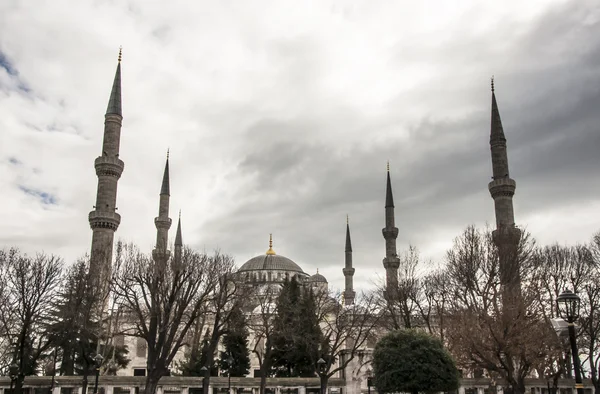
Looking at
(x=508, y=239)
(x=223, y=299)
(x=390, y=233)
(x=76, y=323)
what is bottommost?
(x=76, y=323)

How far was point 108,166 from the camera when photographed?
46.5 m

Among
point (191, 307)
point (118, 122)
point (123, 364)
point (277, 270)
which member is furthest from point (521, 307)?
point (277, 270)

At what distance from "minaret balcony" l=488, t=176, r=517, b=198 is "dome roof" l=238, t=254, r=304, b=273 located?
4960 centimetres

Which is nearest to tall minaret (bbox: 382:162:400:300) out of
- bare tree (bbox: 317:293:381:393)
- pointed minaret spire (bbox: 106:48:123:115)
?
bare tree (bbox: 317:293:381:393)

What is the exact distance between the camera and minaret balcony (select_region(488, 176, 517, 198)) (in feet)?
147

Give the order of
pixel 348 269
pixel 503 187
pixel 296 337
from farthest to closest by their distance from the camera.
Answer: pixel 348 269 → pixel 503 187 → pixel 296 337

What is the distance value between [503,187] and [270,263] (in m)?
51.5

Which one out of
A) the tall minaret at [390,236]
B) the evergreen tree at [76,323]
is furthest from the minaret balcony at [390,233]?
the evergreen tree at [76,323]

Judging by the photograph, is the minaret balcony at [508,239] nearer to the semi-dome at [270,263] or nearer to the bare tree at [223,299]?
the bare tree at [223,299]

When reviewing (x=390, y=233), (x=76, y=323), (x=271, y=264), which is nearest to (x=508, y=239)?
(x=76, y=323)

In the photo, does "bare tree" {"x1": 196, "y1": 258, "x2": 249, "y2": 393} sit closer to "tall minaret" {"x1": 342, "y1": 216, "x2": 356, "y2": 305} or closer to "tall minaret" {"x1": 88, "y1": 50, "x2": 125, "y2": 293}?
"tall minaret" {"x1": 88, "y1": 50, "x2": 125, "y2": 293}

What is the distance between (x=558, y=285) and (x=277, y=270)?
59175mm

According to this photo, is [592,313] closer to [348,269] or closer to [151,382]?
[151,382]

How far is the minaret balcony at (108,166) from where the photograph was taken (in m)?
46.4
